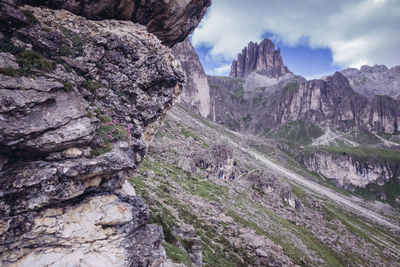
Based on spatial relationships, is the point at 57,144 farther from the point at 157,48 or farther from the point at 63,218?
the point at 157,48

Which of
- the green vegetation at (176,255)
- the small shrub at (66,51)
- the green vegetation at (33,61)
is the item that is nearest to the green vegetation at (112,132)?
the green vegetation at (33,61)

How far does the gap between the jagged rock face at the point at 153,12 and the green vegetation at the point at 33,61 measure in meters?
7.23

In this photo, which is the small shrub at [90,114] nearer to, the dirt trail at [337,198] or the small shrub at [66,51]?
the small shrub at [66,51]

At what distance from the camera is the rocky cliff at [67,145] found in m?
12.1

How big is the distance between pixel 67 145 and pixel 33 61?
7.90 meters

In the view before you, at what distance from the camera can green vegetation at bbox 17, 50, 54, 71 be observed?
607 inches

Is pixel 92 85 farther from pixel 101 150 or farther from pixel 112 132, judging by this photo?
pixel 101 150

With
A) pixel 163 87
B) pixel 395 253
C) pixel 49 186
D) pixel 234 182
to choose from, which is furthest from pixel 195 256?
pixel 395 253

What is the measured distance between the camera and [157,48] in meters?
26.1

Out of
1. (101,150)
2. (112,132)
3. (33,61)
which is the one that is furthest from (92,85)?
(101,150)

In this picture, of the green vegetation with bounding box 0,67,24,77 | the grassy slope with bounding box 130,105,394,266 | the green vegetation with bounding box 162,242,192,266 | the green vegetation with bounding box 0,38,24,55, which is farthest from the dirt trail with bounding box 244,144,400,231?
the green vegetation with bounding box 0,67,24,77

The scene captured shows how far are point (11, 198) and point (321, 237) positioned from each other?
76.1m

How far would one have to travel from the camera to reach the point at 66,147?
1437 centimetres

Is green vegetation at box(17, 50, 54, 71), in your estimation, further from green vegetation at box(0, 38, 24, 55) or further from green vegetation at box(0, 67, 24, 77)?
green vegetation at box(0, 67, 24, 77)
